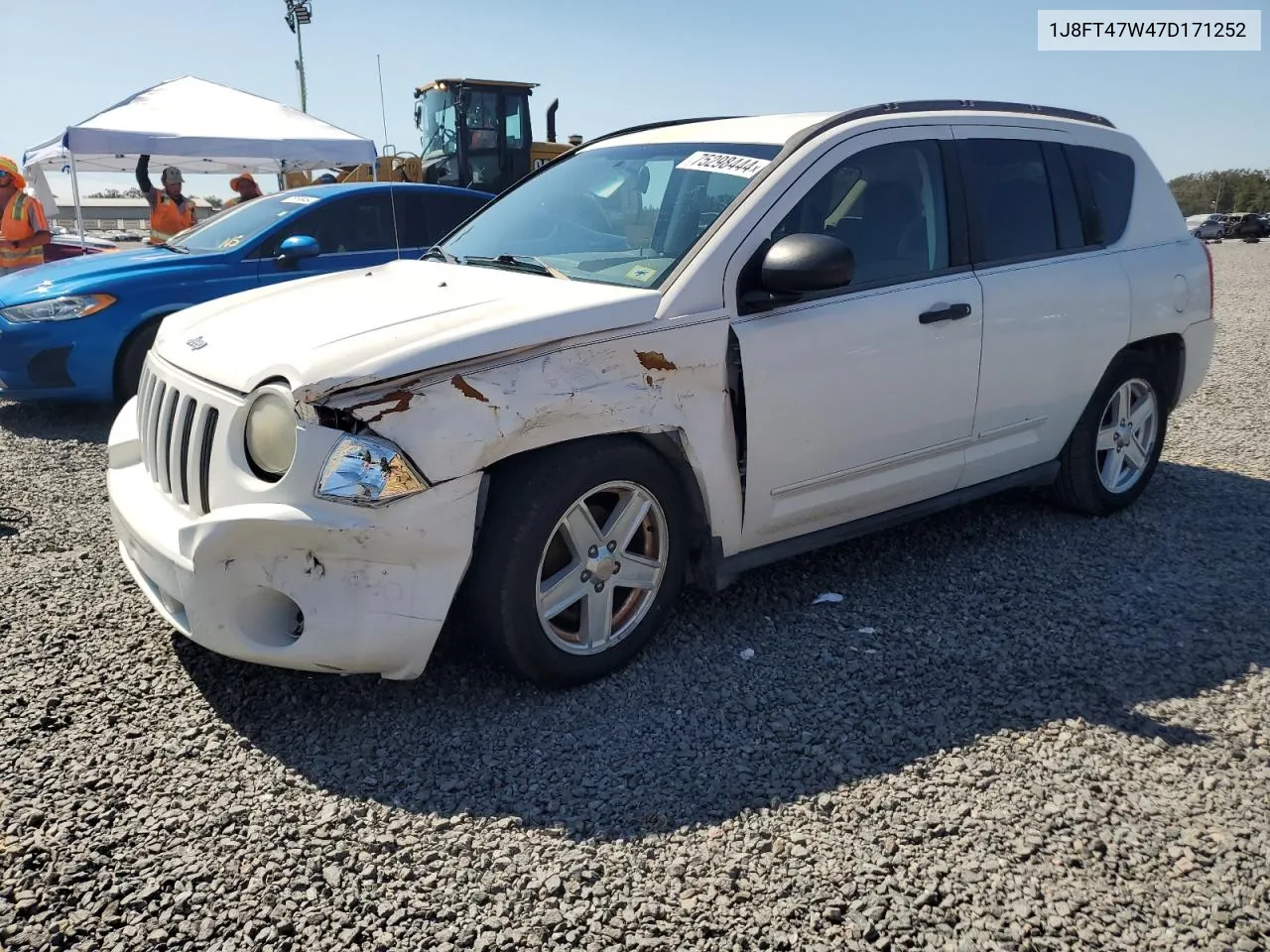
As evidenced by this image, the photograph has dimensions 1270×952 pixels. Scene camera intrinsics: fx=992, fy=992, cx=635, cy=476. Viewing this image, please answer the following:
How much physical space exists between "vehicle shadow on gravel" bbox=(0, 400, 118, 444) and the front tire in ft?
15.1

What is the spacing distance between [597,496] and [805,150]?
1487 mm

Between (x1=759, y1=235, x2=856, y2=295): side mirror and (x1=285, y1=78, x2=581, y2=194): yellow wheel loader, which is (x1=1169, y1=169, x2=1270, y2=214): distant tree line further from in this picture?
(x1=759, y1=235, x2=856, y2=295): side mirror

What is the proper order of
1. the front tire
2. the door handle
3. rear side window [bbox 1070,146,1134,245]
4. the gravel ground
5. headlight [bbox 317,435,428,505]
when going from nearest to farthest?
1. the gravel ground
2. headlight [bbox 317,435,428,505]
3. the front tire
4. the door handle
5. rear side window [bbox 1070,146,1134,245]

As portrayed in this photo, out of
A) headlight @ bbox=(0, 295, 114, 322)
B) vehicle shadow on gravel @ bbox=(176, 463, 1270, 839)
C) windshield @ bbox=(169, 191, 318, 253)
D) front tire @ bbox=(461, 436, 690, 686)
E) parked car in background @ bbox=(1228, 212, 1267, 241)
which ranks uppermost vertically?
windshield @ bbox=(169, 191, 318, 253)

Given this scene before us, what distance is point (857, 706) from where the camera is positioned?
314 cm

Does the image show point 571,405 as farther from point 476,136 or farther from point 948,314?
point 476,136

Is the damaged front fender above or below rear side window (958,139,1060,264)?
below

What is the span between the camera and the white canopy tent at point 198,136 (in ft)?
39.8

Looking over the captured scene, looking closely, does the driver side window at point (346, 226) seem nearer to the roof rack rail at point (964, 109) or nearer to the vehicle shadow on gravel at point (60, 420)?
the vehicle shadow on gravel at point (60, 420)

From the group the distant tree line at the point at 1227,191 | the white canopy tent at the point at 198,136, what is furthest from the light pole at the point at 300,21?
the distant tree line at the point at 1227,191

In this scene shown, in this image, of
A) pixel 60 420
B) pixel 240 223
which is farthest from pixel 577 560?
pixel 240 223

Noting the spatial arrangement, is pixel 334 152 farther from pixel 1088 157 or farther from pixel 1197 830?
pixel 1197 830

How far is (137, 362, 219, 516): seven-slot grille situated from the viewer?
2.96m

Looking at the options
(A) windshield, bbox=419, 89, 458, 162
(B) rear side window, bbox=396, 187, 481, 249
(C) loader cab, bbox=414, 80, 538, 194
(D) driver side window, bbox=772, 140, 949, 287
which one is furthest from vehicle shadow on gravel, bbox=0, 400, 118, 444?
(A) windshield, bbox=419, 89, 458, 162
